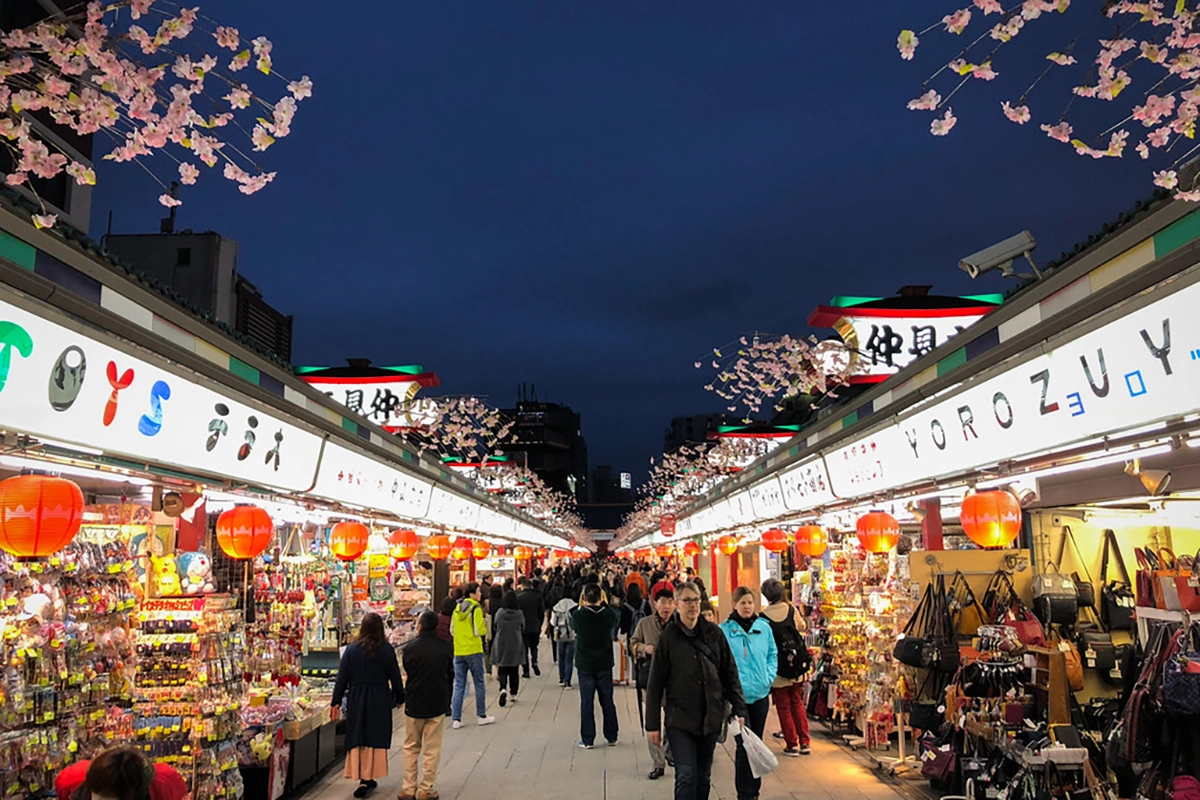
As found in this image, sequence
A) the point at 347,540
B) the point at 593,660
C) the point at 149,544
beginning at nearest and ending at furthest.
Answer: the point at 149,544 → the point at 593,660 → the point at 347,540

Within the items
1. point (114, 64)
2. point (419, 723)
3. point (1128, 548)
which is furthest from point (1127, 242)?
point (1128, 548)

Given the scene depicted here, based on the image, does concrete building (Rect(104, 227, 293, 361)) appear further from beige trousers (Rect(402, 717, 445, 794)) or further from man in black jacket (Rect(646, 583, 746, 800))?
man in black jacket (Rect(646, 583, 746, 800))

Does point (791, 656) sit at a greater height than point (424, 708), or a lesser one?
greater

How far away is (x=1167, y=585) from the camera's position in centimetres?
816

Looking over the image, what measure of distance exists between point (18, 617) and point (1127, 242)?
Answer: 860 cm

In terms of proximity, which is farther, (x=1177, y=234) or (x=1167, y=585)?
(x=1167, y=585)

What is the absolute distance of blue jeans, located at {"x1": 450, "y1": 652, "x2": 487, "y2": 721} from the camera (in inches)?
476

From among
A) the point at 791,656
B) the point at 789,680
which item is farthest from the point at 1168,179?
the point at 789,680

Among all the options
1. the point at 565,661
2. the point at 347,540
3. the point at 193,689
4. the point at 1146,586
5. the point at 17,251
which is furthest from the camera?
the point at 565,661

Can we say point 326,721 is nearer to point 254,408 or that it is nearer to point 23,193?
point 254,408

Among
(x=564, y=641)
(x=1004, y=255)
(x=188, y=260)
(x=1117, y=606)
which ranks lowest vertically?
(x=564, y=641)

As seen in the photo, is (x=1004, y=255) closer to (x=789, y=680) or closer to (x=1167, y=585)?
(x=1167, y=585)

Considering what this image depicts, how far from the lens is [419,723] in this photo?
881 centimetres

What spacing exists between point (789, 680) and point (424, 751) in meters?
4.38
